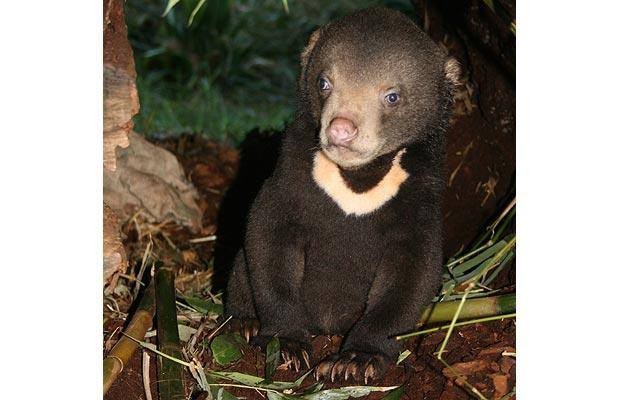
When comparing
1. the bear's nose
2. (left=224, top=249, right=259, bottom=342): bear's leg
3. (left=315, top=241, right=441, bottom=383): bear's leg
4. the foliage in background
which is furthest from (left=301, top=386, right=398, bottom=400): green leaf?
the foliage in background

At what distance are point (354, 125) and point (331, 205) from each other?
1.91 feet

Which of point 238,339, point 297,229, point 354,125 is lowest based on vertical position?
point 238,339

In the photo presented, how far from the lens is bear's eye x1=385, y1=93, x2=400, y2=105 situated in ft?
15.1

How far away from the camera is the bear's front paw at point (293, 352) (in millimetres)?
4785

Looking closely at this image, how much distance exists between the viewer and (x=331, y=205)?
Result: 4836 mm

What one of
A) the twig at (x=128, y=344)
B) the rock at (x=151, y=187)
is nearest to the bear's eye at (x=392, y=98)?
the twig at (x=128, y=344)

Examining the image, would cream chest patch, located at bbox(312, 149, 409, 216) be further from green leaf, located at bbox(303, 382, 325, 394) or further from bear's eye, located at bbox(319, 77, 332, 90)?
green leaf, located at bbox(303, 382, 325, 394)

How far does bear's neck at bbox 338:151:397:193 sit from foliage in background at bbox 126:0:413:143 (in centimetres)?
547

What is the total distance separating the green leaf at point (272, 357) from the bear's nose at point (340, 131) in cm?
111

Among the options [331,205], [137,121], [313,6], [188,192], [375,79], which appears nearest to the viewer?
[375,79]

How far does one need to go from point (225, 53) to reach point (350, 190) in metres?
7.25

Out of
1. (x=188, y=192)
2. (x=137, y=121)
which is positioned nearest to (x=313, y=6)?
(x=137, y=121)

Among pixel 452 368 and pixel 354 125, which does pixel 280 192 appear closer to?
pixel 354 125

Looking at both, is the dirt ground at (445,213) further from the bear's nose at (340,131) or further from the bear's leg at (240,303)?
the bear's nose at (340,131)
